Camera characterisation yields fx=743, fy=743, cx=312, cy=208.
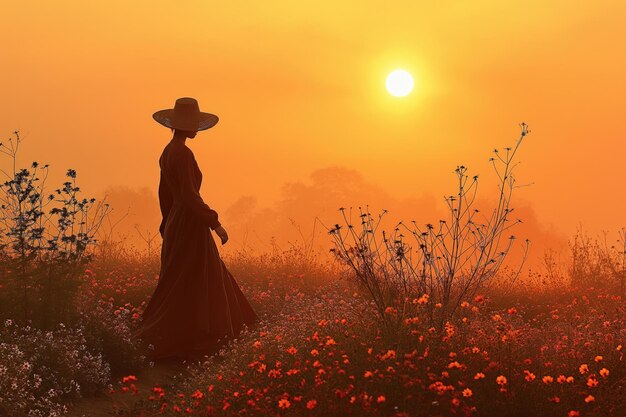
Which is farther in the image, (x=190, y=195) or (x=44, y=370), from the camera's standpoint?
(x=190, y=195)

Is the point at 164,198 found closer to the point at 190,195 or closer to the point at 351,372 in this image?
the point at 190,195

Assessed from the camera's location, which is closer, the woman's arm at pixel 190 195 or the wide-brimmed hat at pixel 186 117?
the woman's arm at pixel 190 195

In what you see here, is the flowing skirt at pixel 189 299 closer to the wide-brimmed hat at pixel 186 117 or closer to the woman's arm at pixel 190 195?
the woman's arm at pixel 190 195

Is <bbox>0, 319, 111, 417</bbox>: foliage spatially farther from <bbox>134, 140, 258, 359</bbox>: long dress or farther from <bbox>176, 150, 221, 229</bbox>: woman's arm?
<bbox>176, 150, 221, 229</bbox>: woman's arm

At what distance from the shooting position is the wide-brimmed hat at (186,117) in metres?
8.95

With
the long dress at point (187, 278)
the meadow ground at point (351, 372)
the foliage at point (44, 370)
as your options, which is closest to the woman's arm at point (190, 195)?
the long dress at point (187, 278)

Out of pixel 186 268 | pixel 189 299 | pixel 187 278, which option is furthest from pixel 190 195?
pixel 189 299

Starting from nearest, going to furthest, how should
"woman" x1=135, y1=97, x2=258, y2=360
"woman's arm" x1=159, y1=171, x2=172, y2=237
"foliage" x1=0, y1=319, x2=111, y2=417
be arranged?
"foliage" x1=0, y1=319, x2=111, y2=417, "woman" x1=135, y1=97, x2=258, y2=360, "woman's arm" x1=159, y1=171, x2=172, y2=237

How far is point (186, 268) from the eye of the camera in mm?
8992

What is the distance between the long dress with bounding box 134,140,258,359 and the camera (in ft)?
29.1

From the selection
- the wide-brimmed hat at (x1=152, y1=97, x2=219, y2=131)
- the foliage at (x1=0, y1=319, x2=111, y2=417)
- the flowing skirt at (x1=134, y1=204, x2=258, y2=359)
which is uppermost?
the wide-brimmed hat at (x1=152, y1=97, x2=219, y2=131)

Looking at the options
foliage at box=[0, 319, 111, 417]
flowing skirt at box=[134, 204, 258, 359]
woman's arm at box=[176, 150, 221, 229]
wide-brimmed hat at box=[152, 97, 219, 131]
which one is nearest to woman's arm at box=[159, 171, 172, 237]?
flowing skirt at box=[134, 204, 258, 359]

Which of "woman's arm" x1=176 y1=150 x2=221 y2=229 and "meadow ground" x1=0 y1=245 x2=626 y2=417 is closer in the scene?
"meadow ground" x1=0 y1=245 x2=626 y2=417

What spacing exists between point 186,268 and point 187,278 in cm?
13
